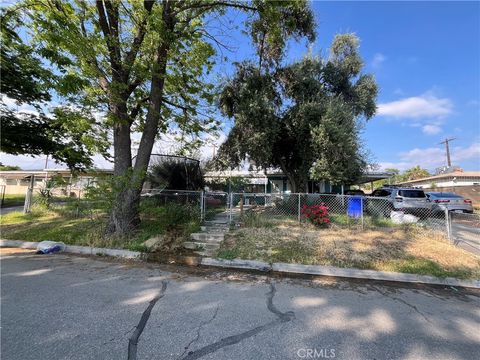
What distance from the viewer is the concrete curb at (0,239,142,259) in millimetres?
6910

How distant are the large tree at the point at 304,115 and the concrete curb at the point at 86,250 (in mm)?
7470

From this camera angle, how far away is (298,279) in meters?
5.46

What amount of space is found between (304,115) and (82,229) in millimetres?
10316

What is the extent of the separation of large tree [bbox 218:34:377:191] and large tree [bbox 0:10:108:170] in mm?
6590

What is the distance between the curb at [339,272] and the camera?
5.55 meters

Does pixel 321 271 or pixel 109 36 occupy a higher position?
pixel 109 36

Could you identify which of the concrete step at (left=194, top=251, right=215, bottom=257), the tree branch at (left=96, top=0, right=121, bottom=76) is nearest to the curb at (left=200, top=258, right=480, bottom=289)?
the concrete step at (left=194, top=251, right=215, bottom=257)

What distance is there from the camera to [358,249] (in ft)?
23.0

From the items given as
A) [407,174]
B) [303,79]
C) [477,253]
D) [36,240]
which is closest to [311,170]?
[303,79]

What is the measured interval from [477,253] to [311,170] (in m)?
6.52

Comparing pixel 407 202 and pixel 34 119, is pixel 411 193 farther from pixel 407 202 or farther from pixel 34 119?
pixel 34 119

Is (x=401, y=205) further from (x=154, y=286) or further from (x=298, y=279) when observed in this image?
(x=154, y=286)

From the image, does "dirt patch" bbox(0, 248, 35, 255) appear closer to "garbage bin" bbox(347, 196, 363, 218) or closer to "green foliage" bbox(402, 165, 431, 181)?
"garbage bin" bbox(347, 196, 363, 218)

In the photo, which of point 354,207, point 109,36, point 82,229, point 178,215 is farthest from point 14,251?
point 354,207
